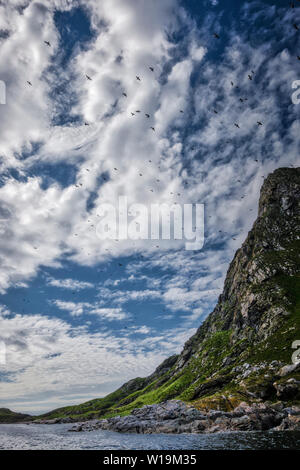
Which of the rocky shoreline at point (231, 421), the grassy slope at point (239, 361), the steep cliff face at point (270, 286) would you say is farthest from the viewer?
the steep cliff face at point (270, 286)

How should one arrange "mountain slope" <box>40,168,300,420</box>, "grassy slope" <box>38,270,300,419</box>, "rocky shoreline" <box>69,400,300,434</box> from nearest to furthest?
"rocky shoreline" <box>69,400,300,434</box> < "mountain slope" <box>40,168,300,420</box> < "grassy slope" <box>38,270,300,419</box>

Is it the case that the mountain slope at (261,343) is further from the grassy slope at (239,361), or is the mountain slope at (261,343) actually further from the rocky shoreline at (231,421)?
the rocky shoreline at (231,421)

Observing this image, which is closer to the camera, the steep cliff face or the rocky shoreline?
the rocky shoreline

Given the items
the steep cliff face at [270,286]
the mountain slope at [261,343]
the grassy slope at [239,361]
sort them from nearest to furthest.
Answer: the mountain slope at [261,343], the grassy slope at [239,361], the steep cliff face at [270,286]

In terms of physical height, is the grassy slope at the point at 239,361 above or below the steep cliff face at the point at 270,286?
below

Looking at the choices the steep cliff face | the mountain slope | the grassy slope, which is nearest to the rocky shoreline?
the mountain slope

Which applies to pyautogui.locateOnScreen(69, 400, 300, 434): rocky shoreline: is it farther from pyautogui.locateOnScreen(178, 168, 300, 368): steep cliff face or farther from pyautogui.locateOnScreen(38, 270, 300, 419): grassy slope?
pyautogui.locateOnScreen(178, 168, 300, 368): steep cliff face

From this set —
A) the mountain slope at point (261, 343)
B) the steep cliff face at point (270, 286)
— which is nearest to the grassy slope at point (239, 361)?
the mountain slope at point (261, 343)

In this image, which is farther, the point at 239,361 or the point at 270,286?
the point at 270,286

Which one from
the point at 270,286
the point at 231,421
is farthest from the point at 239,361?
the point at 231,421

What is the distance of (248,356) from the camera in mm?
132375

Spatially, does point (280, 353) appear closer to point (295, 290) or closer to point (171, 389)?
point (295, 290)

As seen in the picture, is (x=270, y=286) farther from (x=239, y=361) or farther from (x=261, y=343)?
(x=239, y=361)
